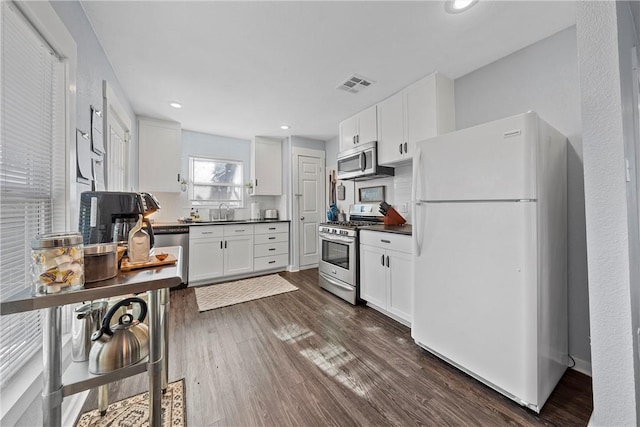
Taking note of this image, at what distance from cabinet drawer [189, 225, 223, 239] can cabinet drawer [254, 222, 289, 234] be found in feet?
2.00

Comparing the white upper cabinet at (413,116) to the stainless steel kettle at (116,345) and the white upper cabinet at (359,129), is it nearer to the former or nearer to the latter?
the white upper cabinet at (359,129)

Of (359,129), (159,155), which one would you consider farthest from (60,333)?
(159,155)

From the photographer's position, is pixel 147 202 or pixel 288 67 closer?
pixel 147 202

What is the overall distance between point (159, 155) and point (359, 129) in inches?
115

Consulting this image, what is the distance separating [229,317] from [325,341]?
1.09 m

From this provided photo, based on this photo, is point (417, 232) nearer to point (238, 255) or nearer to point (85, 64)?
point (85, 64)

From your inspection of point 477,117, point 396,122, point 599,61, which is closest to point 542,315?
point 599,61

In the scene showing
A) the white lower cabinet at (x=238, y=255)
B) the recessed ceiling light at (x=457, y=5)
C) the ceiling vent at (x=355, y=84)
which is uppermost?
the ceiling vent at (x=355, y=84)

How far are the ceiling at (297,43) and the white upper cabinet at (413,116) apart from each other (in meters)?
0.11

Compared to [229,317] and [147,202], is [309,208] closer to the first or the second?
[229,317]

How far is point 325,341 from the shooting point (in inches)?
81.3

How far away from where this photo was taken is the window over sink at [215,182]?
165 inches

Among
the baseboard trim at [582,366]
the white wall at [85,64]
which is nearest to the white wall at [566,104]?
the baseboard trim at [582,366]

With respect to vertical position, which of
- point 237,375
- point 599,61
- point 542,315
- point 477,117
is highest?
point 477,117
